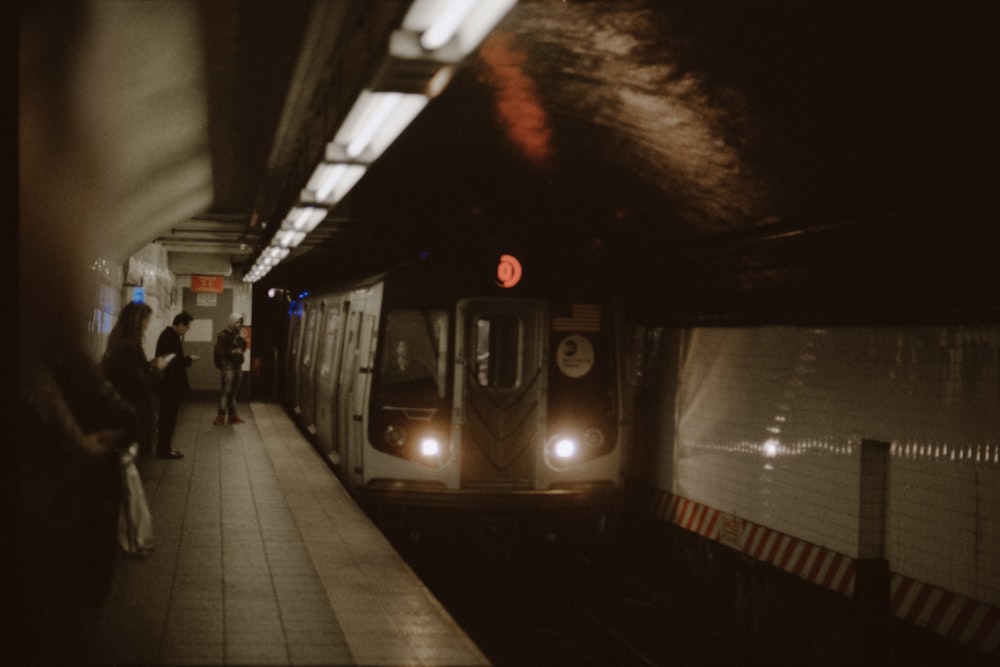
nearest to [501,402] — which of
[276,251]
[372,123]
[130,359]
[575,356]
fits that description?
[575,356]

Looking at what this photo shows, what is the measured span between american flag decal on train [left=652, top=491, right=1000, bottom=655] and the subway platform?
339cm

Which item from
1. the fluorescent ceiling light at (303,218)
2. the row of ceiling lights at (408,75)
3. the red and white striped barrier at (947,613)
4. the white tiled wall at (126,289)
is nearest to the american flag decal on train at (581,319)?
the fluorescent ceiling light at (303,218)

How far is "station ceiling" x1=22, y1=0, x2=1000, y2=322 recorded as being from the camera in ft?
20.1

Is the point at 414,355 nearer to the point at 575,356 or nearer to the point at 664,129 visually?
the point at 575,356

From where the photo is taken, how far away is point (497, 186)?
14594 mm

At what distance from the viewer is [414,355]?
9844 mm

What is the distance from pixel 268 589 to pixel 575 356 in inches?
165

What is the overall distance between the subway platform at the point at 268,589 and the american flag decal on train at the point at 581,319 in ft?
8.50

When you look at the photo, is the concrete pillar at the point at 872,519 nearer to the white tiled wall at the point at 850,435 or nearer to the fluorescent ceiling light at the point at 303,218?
the white tiled wall at the point at 850,435

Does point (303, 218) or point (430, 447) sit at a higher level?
point (303, 218)

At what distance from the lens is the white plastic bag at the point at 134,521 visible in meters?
6.02

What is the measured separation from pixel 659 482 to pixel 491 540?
114 inches

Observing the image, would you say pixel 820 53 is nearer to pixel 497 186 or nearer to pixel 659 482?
pixel 659 482

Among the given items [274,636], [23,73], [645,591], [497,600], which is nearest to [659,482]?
[645,591]
